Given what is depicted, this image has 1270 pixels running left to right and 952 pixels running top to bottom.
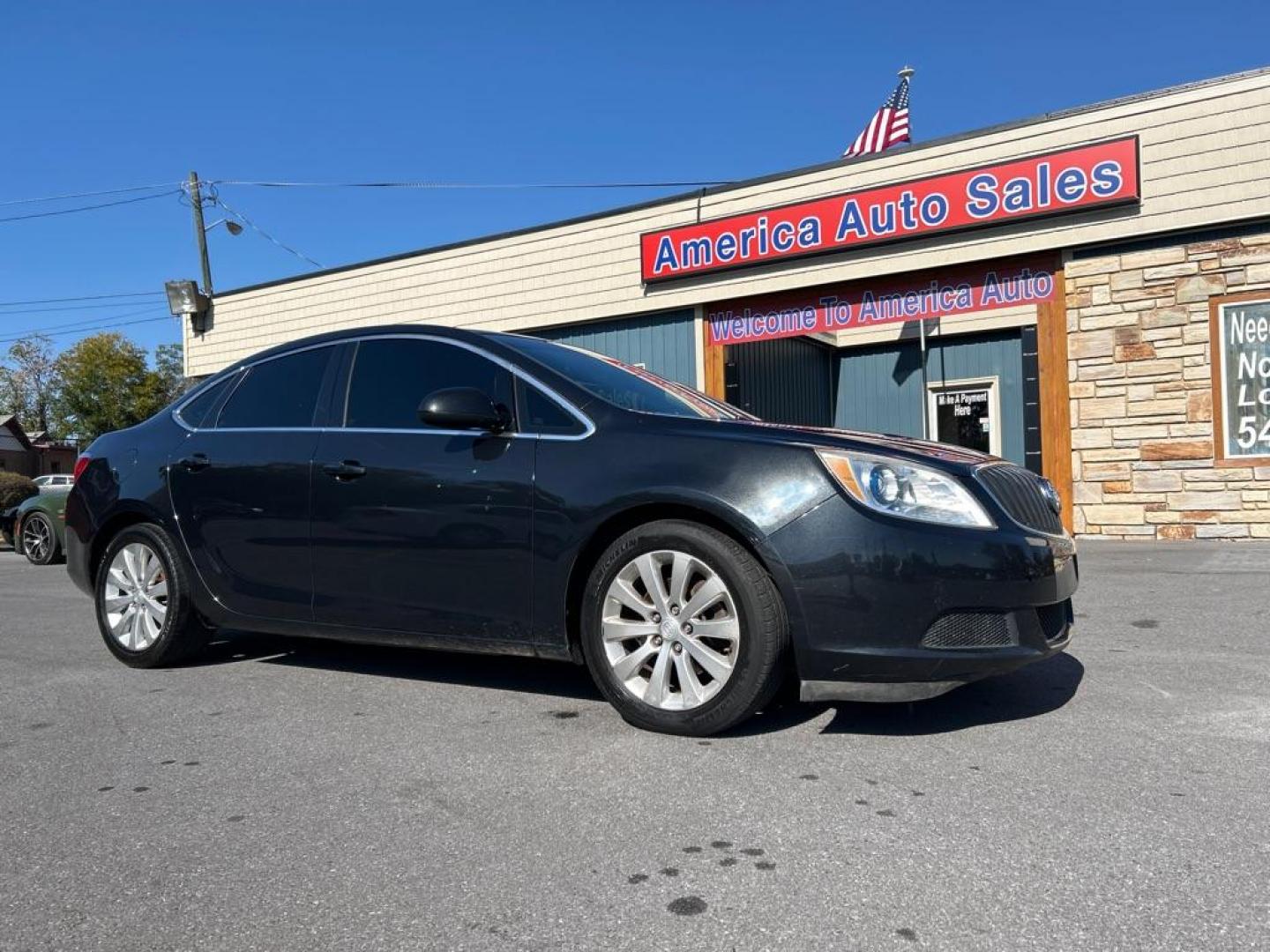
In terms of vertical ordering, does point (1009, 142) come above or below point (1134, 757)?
above

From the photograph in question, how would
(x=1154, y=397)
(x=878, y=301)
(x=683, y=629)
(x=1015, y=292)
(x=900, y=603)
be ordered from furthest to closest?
(x=878, y=301) → (x=1015, y=292) → (x=1154, y=397) → (x=683, y=629) → (x=900, y=603)

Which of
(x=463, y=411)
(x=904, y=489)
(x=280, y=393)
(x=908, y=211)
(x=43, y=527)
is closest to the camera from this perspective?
(x=904, y=489)

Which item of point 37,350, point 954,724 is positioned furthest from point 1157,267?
point 37,350

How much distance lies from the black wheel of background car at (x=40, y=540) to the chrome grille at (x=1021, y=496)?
11827mm

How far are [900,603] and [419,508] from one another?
1946 millimetres

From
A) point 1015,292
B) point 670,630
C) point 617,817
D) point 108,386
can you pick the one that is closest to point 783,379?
point 1015,292

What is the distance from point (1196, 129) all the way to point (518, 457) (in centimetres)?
903

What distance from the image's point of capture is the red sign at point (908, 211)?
10.4 meters

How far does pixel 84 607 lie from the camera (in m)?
7.59

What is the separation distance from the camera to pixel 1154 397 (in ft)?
34.0

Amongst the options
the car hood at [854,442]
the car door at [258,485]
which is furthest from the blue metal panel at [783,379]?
the car hood at [854,442]

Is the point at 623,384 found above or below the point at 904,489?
above

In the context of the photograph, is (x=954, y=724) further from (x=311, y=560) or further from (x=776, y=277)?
(x=776, y=277)

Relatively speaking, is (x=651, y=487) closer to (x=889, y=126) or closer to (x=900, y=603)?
(x=900, y=603)
